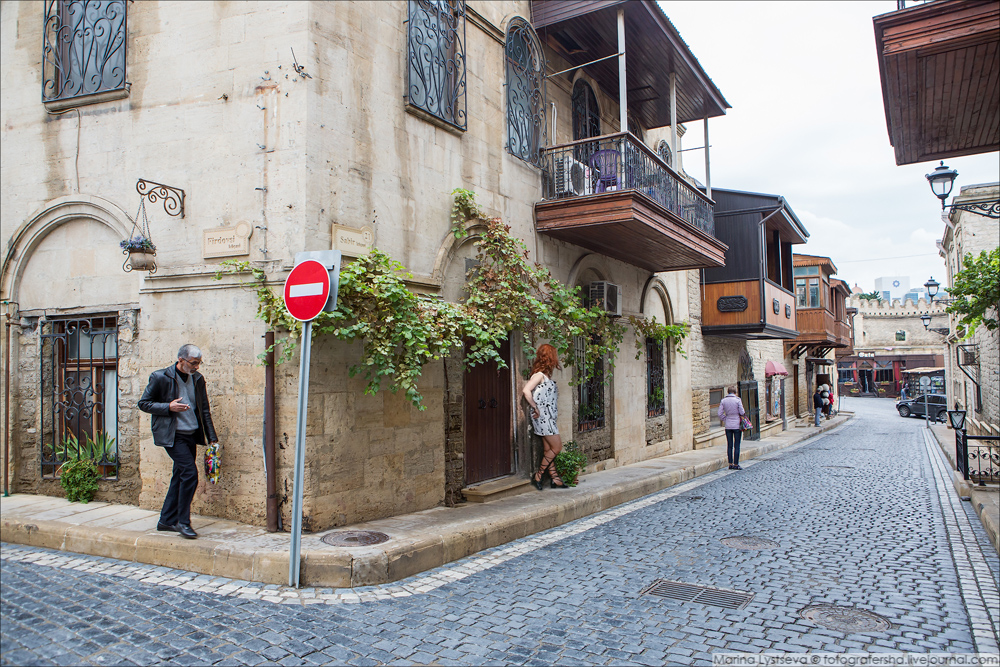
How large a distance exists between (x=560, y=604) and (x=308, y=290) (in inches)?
120

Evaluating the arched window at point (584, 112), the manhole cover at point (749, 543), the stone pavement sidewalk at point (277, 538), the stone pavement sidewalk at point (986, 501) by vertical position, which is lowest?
the manhole cover at point (749, 543)

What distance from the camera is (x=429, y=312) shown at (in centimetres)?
689

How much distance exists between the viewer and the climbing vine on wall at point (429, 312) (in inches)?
241

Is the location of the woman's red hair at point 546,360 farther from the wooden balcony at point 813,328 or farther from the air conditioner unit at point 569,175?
the wooden balcony at point 813,328

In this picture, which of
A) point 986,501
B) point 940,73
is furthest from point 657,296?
point 940,73

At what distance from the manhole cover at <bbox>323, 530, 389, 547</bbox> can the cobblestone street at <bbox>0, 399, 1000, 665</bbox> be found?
23.2 inches

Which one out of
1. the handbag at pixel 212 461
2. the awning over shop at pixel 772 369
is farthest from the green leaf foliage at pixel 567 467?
the awning over shop at pixel 772 369

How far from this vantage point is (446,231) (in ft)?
26.4

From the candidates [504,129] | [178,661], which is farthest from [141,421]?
[504,129]

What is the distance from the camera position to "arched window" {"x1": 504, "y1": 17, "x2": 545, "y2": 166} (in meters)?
9.79

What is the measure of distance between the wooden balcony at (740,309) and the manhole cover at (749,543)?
1078 cm

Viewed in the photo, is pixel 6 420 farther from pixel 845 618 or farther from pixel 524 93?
pixel 845 618

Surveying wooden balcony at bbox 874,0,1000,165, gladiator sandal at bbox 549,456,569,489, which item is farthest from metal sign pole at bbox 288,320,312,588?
wooden balcony at bbox 874,0,1000,165

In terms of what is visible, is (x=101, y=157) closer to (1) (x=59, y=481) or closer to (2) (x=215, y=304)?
(2) (x=215, y=304)
